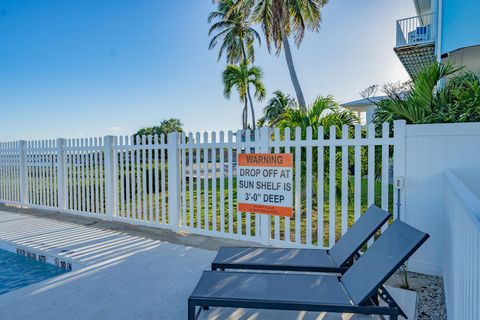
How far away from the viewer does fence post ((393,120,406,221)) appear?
11.8ft

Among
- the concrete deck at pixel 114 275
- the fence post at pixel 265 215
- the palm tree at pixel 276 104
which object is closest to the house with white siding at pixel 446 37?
the fence post at pixel 265 215

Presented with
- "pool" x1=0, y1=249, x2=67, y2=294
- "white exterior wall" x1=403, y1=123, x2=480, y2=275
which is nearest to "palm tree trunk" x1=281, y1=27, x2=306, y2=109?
"white exterior wall" x1=403, y1=123, x2=480, y2=275

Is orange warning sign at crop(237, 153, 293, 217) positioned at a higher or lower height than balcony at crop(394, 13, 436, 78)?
lower

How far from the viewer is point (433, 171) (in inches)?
136

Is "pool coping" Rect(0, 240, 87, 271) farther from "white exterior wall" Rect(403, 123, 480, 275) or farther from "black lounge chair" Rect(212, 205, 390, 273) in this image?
"white exterior wall" Rect(403, 123, 480, 275)

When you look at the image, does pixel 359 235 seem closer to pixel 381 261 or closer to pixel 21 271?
pixel 381 261

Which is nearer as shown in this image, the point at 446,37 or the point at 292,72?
the point at 446,37

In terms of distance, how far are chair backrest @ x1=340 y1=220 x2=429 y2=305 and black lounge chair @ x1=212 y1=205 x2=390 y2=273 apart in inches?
12.7

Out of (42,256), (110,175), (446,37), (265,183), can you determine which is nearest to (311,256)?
(265,183)

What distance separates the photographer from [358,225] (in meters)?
3.13

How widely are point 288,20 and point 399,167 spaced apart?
36.6 ft

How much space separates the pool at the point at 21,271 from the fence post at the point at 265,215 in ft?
9.86

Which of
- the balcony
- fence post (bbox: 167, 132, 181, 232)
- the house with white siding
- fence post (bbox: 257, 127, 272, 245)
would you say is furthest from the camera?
the balcony

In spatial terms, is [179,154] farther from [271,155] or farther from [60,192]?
[60,192]
